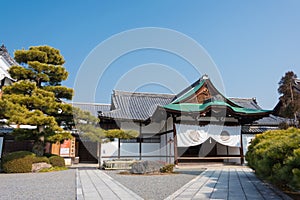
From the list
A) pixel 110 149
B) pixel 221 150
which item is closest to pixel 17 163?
pixel 110 149

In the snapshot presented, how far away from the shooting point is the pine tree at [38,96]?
9.78 m

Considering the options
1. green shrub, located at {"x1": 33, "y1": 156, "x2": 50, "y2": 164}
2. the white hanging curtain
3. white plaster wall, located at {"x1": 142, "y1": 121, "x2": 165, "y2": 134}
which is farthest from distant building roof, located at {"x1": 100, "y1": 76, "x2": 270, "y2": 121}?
green shrub, located at {"x1": 33, "y1": 156, "x2": 50, "y2": 164}

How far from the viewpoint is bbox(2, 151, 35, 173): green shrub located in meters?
9.51

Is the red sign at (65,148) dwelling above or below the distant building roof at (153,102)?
below

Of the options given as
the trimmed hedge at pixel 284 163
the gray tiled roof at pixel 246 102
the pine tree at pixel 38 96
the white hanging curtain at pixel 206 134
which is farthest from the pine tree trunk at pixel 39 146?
the gray tiled roof at pixel 246 102

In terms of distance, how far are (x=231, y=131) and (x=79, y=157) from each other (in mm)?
11704

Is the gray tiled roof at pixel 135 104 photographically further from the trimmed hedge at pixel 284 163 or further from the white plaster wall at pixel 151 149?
the trimmed hedge at pixel 284 163

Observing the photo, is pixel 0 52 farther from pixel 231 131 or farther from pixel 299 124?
pixel 299 124

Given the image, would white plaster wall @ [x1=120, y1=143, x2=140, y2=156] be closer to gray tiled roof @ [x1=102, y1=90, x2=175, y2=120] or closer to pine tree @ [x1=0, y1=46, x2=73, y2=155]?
gray tiled roof @ [x1=102, y1=90, x2=175, y2=120]

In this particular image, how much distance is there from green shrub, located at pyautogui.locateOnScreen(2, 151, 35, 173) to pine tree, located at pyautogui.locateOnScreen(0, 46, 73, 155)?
1.09m

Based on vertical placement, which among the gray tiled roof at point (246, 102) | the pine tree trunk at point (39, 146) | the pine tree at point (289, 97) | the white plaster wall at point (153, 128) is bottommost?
the pine tree trunk at point (39, 146)

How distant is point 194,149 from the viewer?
14805 millimetres

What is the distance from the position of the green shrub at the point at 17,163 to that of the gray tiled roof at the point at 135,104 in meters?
5.17

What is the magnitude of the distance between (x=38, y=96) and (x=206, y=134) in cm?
938
